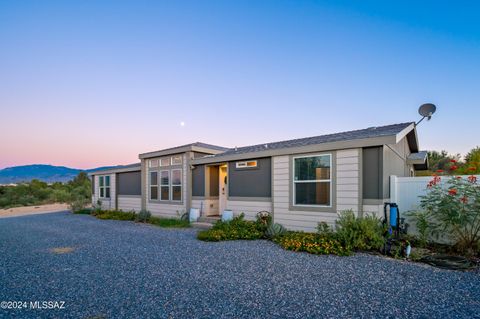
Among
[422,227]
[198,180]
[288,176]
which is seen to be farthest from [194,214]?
[422,227]

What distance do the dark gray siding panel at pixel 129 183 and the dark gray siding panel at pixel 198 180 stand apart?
4.33 metres

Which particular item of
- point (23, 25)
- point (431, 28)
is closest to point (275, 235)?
point (431, 28)

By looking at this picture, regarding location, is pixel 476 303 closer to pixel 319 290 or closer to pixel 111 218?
pixel 319 290

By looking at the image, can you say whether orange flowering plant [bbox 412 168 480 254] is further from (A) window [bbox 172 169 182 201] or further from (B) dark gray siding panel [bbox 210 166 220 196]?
(A) window [bbox 172 169 182 201]

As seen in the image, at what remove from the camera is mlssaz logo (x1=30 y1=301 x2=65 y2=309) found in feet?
9.98

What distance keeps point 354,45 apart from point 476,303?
8620 mm

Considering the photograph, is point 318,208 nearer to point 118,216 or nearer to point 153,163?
point 153,163

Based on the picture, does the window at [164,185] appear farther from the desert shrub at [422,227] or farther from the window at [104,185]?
the desert shrub at [422,227]

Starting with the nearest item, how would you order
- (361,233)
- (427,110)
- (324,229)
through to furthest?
(361,233) → (324,229) → (427,110)

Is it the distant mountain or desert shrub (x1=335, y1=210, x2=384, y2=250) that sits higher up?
desert shrub (x1=335, y1=210, x2=384, y2=250)

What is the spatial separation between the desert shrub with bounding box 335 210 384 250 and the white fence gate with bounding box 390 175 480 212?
0.95 m

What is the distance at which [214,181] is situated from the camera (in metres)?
10.1

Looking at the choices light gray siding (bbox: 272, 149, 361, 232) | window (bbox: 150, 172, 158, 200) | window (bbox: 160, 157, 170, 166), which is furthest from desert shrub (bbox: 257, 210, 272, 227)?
window (bbox: 150, 172, 158, 200)

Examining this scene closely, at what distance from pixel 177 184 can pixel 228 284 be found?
7.84m
